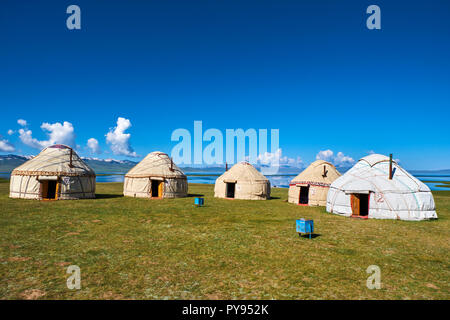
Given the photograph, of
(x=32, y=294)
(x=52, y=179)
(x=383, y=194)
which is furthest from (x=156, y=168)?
(x=32, y=294)

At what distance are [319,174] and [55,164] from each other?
23.5 meters

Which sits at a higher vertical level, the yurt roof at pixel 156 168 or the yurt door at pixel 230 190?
the yurt roof at pixel 156 168

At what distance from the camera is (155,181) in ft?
82.2

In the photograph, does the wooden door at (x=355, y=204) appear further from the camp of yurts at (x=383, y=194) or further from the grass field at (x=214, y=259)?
the grass field at (x=214, y=259)

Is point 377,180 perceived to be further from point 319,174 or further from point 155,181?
point 155,181

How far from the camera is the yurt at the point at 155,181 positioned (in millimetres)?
24094

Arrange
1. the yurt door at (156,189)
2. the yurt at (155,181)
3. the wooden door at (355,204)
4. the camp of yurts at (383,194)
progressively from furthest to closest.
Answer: the yurt door at (156,189)
the yurt at (155,181)
the wooden door at (355,204)
the camp of yurts at (383,194)

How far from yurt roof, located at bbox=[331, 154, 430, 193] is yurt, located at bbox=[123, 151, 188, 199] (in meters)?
14.8

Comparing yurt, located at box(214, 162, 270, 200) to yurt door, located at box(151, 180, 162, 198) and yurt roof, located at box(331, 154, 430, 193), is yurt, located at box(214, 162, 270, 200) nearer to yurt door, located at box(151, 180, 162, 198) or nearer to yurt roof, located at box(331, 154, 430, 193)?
yurt door, located at box(151, 180, 162, 198)

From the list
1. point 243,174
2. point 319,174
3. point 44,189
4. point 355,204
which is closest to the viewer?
point 355,204

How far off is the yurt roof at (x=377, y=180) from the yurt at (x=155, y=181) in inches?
582

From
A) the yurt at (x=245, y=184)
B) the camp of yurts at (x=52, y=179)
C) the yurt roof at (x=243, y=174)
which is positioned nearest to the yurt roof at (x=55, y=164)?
the camp of yurts at (x=52, y=179)
